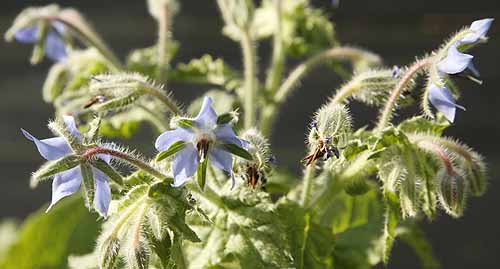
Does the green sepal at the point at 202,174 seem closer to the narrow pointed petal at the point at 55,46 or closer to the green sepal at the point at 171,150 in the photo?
the green sepal at the point at 171,150

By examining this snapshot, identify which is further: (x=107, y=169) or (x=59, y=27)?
(x=59, y=27)

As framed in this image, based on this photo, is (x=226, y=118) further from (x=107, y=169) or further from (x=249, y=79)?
(x=249, y=79)

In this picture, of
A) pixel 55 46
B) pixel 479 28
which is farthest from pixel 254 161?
pixel 55 46

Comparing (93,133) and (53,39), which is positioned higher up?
(53,39)

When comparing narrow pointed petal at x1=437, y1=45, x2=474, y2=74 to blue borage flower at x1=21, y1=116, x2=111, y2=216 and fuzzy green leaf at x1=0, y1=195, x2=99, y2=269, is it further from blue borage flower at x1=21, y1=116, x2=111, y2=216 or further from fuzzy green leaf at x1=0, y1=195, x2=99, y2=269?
fuzzy green leaf at x1=0, y1=195, x2=99, y2=269

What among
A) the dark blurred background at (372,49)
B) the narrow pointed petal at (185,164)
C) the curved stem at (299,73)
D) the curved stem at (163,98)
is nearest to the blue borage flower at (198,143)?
the narrow pointed petal at (185,164)

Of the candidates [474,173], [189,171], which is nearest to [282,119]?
[474,173]
